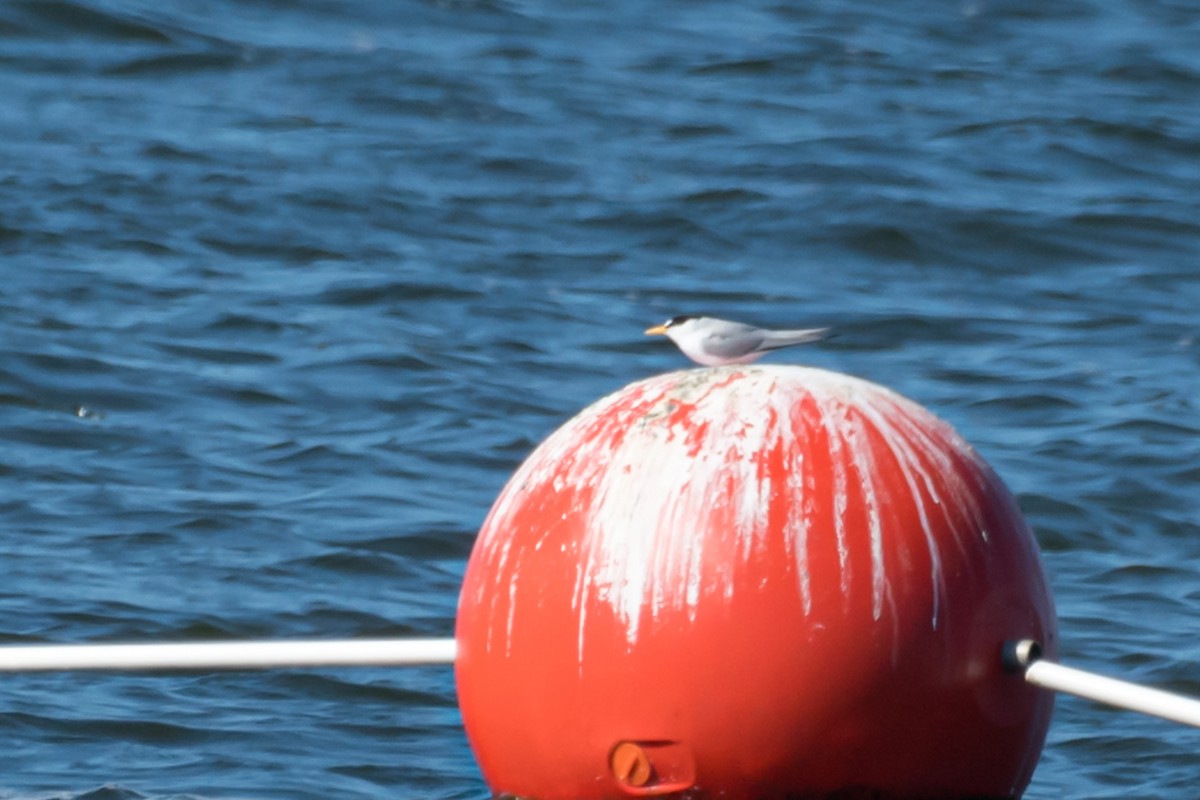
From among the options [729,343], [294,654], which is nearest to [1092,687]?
[294,654]

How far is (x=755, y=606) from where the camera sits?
3.89 m

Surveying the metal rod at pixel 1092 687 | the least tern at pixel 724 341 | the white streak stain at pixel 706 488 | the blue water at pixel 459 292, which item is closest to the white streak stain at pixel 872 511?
the white streak stain at pixel 706 488

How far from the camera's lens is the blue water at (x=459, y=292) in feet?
21.4

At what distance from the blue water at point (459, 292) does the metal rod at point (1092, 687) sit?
1746 millimetres

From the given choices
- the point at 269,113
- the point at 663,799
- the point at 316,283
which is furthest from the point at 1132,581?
the point at 269,113

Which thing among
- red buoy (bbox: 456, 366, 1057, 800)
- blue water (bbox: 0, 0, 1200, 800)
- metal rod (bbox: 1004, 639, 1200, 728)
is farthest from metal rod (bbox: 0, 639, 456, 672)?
metal rod (bbox: 1004, 639, 1200, 728)

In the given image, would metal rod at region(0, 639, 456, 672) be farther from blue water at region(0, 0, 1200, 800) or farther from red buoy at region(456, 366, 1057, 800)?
blue water at region(0, 0, 1200, 800)

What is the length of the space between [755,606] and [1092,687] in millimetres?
626

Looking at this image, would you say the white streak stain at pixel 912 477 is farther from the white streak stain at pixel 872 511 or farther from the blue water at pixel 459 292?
the blue water at pixel 459 292

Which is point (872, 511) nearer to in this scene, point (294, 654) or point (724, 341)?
point (294, 654)

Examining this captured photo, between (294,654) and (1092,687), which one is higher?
(1092,687)

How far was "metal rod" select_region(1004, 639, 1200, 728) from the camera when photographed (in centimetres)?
402

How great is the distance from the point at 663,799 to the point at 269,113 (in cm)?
1113

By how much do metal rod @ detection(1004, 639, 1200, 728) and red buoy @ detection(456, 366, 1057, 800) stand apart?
4 centimetres
